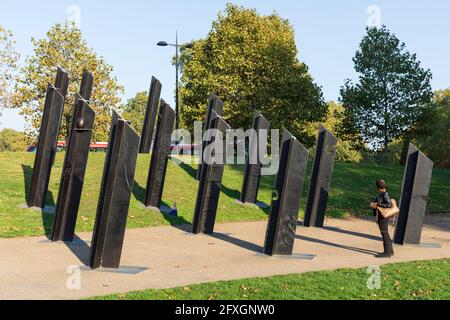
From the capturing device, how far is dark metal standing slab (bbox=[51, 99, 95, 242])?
12203 mm

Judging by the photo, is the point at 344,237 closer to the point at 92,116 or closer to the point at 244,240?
the point at 244,240

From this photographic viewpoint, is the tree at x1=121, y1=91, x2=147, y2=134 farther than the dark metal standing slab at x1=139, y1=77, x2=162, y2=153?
Yes

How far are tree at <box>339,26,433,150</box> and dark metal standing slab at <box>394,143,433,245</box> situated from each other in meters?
24.0

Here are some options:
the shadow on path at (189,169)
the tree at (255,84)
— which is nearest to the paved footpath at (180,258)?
the shadow on path at (189,169)

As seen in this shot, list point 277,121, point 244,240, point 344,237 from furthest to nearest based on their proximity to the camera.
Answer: point 277,121
point 344,237
point 244,240

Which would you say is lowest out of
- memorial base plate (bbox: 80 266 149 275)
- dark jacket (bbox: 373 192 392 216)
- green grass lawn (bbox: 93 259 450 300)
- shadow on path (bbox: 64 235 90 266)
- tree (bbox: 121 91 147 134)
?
shadow on path (bbox: 64 235 90 266)

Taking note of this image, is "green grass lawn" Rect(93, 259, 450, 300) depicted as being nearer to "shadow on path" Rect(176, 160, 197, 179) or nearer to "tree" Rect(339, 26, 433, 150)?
"shadow on path" Rect(176, 160, 197, 179)

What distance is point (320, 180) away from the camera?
663 inches

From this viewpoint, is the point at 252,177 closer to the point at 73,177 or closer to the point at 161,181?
the point at 161,181

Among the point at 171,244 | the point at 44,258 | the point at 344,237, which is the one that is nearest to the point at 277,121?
the point at 344,237

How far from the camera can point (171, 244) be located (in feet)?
41.9

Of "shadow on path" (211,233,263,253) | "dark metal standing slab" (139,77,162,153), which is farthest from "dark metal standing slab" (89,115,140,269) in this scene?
"dark metal standing slab" (139,77,162,153)

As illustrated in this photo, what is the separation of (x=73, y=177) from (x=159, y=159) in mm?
5880
